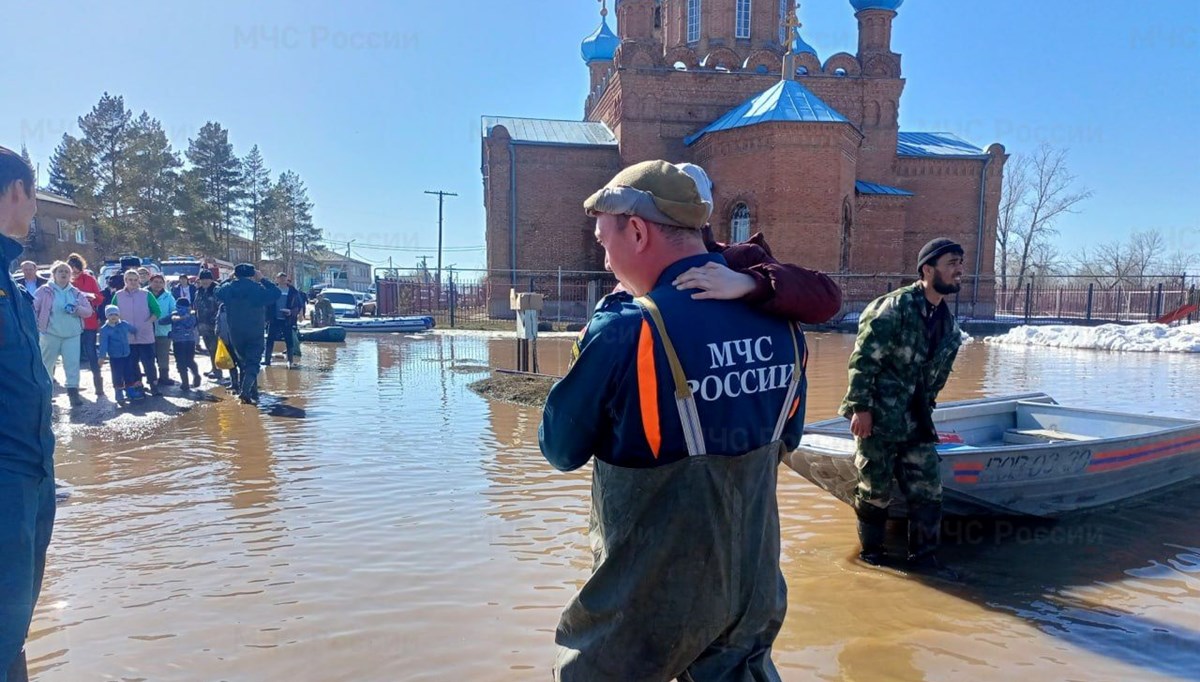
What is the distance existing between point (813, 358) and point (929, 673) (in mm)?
13570

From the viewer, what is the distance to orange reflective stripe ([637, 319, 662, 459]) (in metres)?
1.55

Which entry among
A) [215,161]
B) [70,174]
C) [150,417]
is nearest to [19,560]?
[150,417]

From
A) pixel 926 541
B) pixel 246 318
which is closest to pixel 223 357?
pixel 246 318

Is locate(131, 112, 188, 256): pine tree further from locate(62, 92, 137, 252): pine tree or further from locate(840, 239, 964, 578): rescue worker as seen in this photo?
locate(840, 239, 964, 578): rescue worker

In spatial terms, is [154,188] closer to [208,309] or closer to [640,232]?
[208,309]

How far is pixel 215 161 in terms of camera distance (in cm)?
4975

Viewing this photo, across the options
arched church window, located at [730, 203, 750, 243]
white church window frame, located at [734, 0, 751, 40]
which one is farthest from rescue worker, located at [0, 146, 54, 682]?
white church window frame, located at [734, 0, 751, 40]

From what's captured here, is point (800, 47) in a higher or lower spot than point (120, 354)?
higher

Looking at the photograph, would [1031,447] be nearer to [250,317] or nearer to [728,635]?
[728,635]

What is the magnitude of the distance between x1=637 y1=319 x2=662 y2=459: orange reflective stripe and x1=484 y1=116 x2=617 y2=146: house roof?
94.0 feet

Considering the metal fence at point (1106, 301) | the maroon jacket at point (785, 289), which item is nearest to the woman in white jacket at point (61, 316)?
the maroon jacket at point (785, 289)

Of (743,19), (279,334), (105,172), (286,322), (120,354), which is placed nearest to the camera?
Answer: (120,354)

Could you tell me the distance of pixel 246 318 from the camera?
9258 mm

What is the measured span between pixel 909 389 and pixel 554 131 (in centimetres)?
2866
